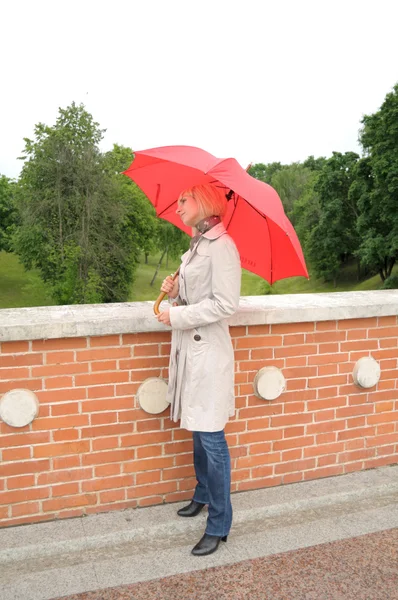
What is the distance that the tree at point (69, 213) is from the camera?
3734cm

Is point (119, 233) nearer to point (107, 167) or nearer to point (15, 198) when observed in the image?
point (107, 167)

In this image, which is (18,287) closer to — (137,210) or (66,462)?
(137,210)

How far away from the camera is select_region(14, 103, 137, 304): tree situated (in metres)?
37.3

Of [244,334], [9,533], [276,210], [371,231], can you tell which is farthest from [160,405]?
[371,231]

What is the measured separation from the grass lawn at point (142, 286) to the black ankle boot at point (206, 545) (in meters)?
37.2

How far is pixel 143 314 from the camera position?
131 inches

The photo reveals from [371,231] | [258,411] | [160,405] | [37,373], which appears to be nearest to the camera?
[37,373]

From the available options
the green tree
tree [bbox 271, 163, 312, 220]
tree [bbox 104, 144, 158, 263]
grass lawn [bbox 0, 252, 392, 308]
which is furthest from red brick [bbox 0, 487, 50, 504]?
tree [bbox 271, 163, 312, 220]

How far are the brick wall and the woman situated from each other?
1.26 ft

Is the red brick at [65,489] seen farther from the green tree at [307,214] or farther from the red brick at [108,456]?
the green tree at [307,214]

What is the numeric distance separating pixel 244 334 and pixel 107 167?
37.7m

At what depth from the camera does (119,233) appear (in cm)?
4009

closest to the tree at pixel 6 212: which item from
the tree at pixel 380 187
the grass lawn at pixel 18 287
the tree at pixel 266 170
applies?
the grass lawn at pixel 18 287

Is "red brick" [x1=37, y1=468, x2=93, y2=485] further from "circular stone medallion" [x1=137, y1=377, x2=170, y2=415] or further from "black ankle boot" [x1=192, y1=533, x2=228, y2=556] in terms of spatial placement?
"black ankle boot" [x1=192, y1=533, x2=228, y2=556]
